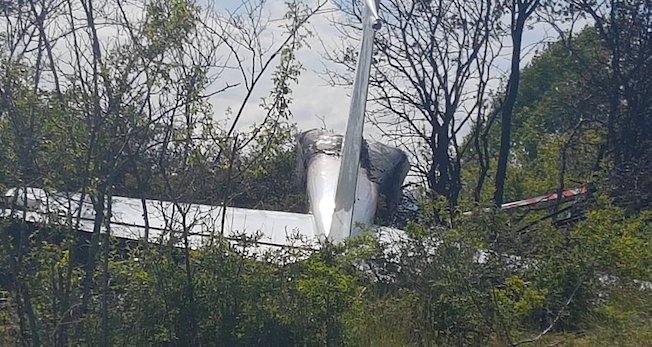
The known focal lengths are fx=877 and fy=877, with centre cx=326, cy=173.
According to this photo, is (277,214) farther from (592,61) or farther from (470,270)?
(592,61)

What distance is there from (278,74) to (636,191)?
7.36m

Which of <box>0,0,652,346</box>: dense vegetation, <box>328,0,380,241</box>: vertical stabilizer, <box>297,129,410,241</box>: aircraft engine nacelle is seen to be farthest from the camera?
<box>297,129,410,241</box>: aircraft engine nacelle

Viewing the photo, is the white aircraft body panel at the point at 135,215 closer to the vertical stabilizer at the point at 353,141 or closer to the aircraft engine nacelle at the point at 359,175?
the vertical stabilizer at the point at 353,141

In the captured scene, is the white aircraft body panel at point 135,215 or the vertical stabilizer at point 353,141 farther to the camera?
the vertical stabilizer at point 353,141

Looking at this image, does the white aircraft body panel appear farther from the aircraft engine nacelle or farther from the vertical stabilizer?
the aircraft engine nacelle

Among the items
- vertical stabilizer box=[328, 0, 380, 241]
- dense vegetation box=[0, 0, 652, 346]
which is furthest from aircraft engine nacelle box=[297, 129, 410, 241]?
dense vegetation box=[0, 0, 652, 346]

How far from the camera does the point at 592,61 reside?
17.1 meters

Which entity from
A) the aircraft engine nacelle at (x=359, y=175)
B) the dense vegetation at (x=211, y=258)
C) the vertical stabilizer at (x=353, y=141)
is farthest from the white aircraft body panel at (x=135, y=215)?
the aircraft engine nacelle at (x=359, y=175)

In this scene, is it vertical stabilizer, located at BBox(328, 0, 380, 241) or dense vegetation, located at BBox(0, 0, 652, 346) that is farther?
vertical stabilizer, located at BBox(328, 0, 380, 241)

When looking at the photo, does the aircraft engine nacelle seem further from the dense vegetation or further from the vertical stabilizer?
the dense vegetation

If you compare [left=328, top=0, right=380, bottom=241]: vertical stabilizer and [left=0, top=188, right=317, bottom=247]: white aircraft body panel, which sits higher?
[left=328, top=0, right=380, bottom=241]: vertical stabilizer

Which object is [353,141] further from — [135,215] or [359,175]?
[135,215]

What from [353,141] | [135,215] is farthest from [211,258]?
[353,141]

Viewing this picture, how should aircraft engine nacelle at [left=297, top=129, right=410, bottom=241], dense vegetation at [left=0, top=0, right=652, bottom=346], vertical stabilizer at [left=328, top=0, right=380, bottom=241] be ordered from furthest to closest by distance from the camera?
aircraft engine nacelle at [left=297, top=129, right=410, bottom=241] < vertical stabilizer at [left=328, top=0, right=380, bottom=241] < dense vegetation at [left=0, top=0, right=652, bottom=346]
